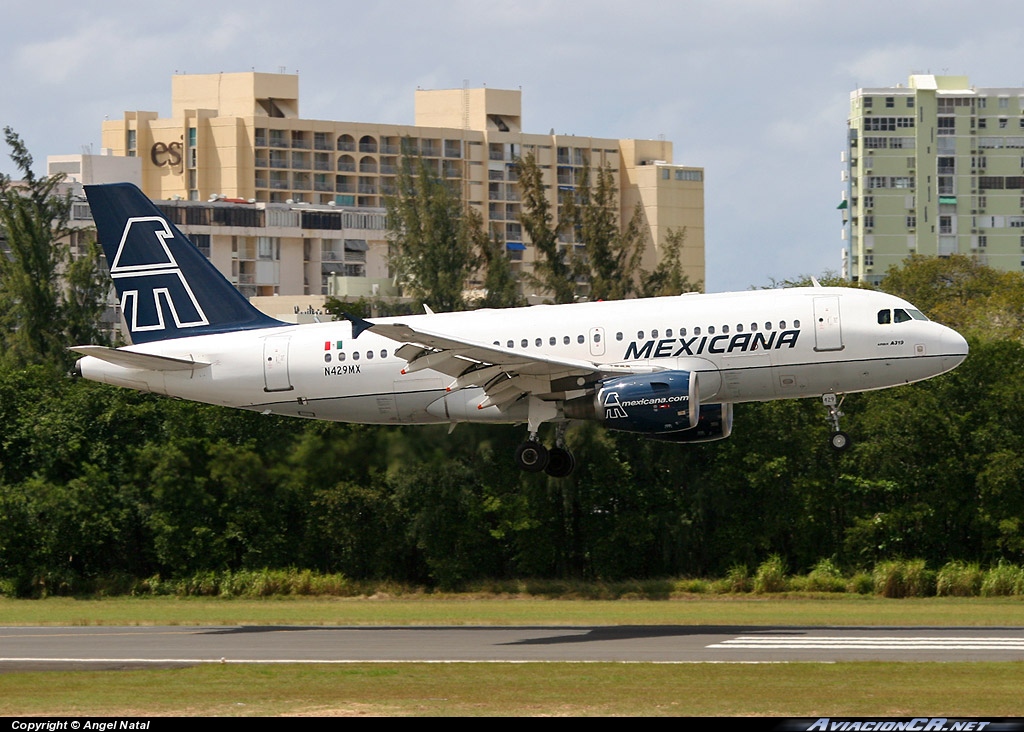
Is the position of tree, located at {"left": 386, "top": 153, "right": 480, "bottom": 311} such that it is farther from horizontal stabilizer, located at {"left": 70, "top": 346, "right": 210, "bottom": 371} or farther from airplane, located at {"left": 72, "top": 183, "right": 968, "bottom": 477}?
horizontal stabilizer, located at {"left": 70, "top": 346, "right": 210, "bottom": 371}

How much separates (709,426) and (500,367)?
646 cm

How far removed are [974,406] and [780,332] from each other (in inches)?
1068

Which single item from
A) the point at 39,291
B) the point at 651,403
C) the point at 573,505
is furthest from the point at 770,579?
the point at 39,291

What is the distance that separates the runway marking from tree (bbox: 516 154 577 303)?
48.6 metres

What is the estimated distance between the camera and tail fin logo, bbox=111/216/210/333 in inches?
1940

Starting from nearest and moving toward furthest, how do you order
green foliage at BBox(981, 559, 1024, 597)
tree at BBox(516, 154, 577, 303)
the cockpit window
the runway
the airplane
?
the runway < the airplane < the cockpit window < green foliage at BBox(981, 559, 1024, 597) < tree at BBox(516, 154, 577, 303)

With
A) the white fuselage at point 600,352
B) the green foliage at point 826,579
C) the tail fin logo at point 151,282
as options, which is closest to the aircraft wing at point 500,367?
the white fuselage at point 600,352

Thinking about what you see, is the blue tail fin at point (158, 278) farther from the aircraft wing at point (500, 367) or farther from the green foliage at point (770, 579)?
the green foliage at point (770, 579)

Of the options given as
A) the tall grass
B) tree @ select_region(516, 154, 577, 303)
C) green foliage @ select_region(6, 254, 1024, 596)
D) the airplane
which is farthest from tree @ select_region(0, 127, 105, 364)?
the airplane

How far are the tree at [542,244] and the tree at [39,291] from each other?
23.4m

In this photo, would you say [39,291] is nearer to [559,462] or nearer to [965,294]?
[559,462]

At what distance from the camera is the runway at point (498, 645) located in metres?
34.2

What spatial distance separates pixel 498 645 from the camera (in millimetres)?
37438
